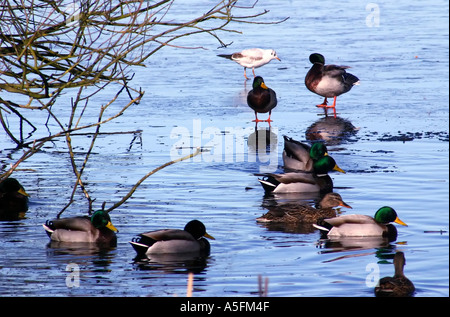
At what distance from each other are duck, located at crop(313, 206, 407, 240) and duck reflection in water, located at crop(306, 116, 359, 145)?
445 cm

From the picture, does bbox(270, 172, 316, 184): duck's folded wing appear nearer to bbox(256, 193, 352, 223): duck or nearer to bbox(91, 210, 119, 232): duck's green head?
bbox(256, 193, 352, 223): duck

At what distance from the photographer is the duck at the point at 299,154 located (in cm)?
1297

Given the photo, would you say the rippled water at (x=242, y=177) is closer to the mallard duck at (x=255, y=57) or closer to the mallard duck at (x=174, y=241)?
the mallard duck at (x=174, y=241)

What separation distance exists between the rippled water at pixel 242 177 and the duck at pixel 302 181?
173 millimetres

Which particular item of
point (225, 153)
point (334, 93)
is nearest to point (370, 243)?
point (225, 153)

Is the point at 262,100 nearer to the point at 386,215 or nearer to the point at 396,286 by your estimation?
the point at 386,215

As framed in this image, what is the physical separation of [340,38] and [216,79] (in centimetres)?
514

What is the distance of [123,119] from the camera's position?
1600cm

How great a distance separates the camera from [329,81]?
56.9ft

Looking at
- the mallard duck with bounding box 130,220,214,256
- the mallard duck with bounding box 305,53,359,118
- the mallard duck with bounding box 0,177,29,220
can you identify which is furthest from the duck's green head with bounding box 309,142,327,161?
the mallard duck with bounding box 305,53,359,118

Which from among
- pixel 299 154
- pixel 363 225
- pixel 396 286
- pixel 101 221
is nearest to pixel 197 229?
pixel 101 221

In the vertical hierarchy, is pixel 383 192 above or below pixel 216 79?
below

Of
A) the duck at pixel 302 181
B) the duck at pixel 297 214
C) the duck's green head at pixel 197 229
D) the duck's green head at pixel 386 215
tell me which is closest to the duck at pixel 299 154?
the duck at pixel 302 181

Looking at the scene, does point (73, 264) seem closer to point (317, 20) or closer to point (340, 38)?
point (340, 38)
